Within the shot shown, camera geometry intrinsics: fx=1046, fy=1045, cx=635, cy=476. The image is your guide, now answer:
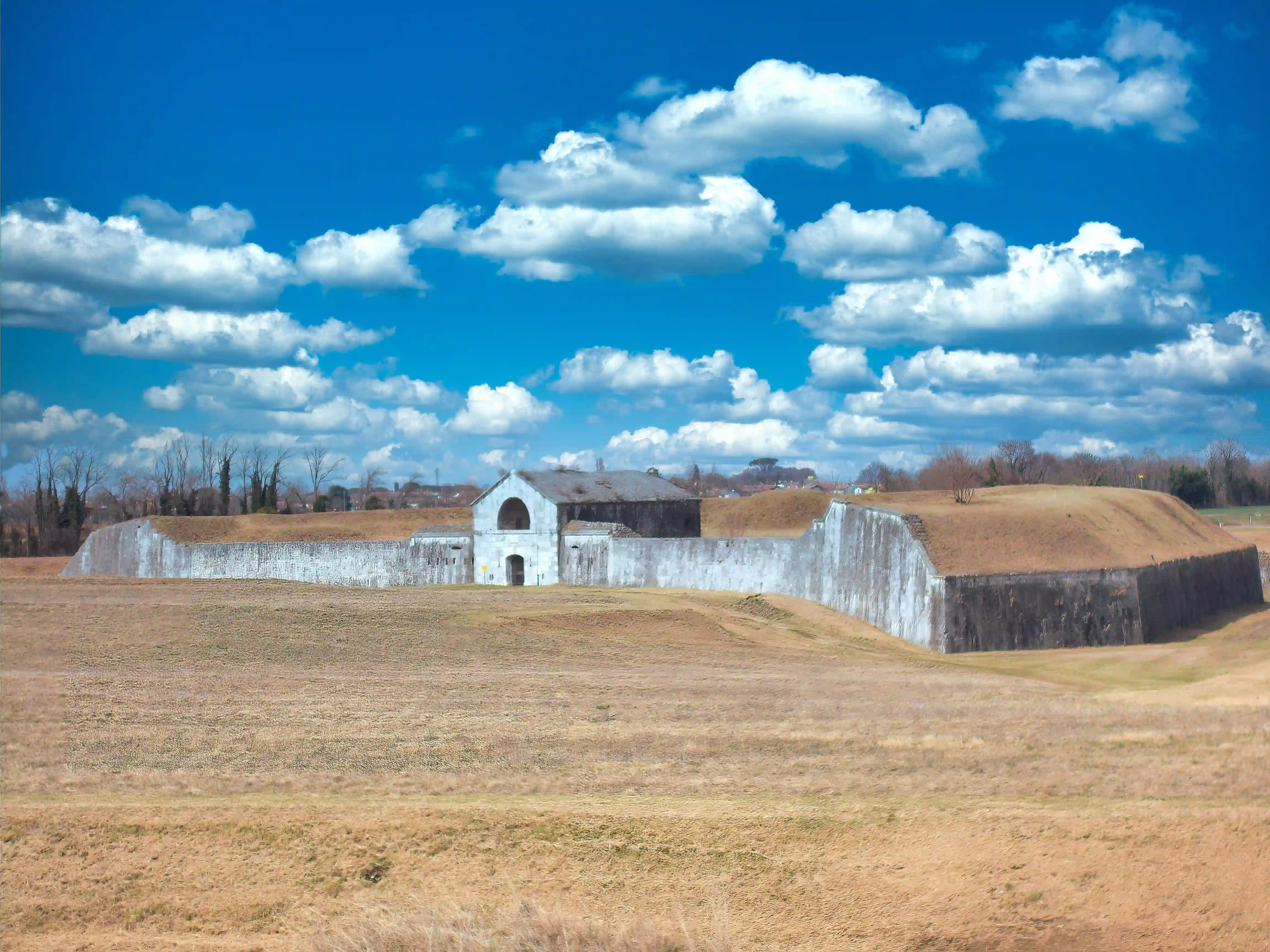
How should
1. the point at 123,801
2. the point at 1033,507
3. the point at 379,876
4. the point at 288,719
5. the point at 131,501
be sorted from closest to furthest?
1. the point at 379,876
2. the point at 123,801
3. the point at 288,719
4. the point at 1033,507
5. the point at 131,501

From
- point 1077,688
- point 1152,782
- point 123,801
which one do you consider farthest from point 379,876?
point 1077,688

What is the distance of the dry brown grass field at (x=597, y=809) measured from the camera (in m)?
9.76

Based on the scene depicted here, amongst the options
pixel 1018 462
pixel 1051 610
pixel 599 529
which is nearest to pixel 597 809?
pixel 1051 610

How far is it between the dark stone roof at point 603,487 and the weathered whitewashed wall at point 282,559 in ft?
15.2

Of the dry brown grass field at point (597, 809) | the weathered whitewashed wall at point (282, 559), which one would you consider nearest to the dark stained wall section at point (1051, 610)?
the dry brown grass field at point (597, 809)

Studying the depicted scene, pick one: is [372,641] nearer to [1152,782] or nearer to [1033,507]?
[1152,782]

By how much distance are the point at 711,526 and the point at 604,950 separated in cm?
6806

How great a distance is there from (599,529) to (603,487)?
5.98 metres

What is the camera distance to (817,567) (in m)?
38.3

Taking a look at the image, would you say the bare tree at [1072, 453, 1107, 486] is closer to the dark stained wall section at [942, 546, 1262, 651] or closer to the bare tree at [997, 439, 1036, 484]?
the bare tree at [997, 439, 1036, 484]

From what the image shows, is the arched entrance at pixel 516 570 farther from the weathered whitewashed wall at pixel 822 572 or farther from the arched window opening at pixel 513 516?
the arched window opening at pixel 513 516

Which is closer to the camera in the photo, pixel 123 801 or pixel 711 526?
pixel 123 801

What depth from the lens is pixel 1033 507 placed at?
38.1 m

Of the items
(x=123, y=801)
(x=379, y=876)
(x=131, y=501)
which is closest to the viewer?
(x=379, y=876)
